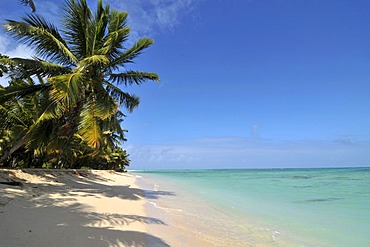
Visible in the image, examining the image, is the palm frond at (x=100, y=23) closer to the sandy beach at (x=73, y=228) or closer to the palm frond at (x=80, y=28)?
the palm frond at (x=80, y=28)

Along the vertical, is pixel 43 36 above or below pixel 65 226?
above

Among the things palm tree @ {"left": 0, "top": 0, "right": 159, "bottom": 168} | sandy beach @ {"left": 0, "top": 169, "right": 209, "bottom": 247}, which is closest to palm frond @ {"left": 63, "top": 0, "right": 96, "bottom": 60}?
palm tree @ {"left": 0, "top": 0, "right": 159, "bottom": 168}

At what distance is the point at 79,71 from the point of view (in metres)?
9.61

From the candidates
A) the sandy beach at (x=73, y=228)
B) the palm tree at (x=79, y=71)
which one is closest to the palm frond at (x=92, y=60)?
the palm tree at (x=79, y=71)

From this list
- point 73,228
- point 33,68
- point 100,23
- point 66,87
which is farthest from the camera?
point 100,23

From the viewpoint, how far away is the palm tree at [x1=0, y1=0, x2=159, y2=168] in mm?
9266

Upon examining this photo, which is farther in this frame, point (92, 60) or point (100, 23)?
point (100, 23)

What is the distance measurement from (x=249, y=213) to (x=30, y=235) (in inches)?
292

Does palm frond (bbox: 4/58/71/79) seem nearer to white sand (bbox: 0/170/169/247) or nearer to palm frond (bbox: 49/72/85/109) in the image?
palm frond (bbox: 49/72/85/109)

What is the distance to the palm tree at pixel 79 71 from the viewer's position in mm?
9266

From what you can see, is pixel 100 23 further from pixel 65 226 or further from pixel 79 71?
pixel 65 226

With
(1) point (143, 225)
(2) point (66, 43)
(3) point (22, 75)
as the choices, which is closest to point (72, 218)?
(1) point (143, 225)

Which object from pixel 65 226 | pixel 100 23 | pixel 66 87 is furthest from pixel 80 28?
pixel 65 226

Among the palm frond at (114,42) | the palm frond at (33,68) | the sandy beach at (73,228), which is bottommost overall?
the sandy beach at (73,228)
